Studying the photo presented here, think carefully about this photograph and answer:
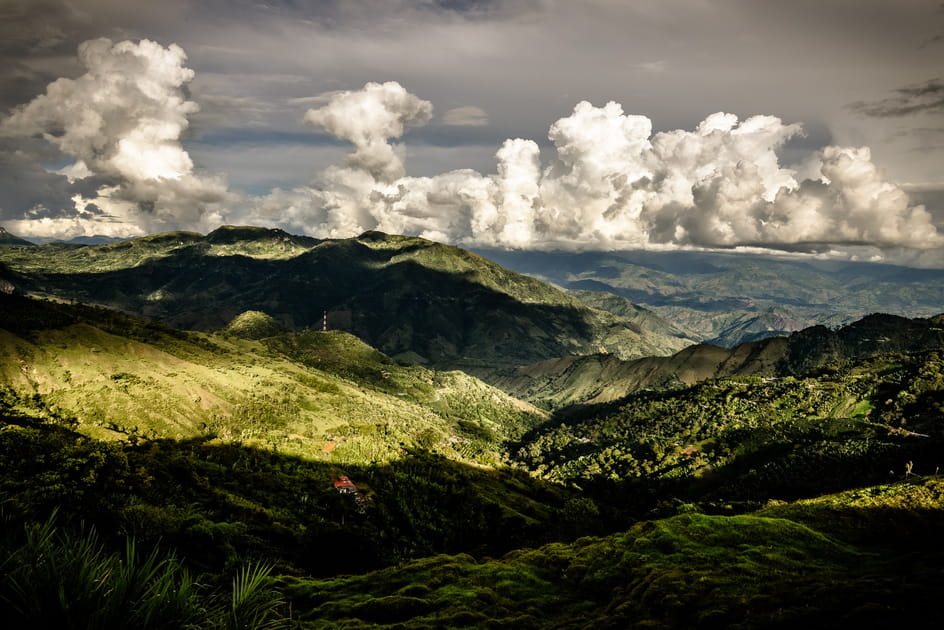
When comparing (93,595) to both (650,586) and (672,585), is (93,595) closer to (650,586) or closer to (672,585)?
(650,586)

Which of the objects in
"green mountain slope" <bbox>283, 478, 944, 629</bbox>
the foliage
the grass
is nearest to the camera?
the foliage


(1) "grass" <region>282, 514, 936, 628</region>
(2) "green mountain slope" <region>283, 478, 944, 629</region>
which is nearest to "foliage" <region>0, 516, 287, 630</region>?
(2) "green mountain slope" <region>283, 478, 944, 629</region>

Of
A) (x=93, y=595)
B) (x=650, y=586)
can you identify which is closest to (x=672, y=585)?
(x=650, y=586)

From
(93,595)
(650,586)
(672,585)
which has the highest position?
(93,595)

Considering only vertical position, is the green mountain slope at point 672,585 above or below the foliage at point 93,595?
below

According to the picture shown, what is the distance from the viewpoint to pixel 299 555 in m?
138

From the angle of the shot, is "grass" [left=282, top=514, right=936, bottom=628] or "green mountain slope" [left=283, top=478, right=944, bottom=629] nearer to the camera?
"green mountain slope" [left=283, top=478, right=944, bottom=629]

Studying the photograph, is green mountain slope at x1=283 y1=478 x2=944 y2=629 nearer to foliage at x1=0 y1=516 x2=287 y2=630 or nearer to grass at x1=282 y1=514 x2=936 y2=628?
grass at x1=282 y1=514 x2=936 y2=628

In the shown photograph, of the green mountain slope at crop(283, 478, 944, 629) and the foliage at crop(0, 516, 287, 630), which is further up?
the foliage at crop(0, 516, 287, 630)

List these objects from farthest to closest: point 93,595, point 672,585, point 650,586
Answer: point 650,586, point 672,585, point 93,595

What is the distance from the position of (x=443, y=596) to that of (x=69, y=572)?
7880 centimetres


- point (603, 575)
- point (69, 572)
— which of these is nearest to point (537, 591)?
point (603, 575)

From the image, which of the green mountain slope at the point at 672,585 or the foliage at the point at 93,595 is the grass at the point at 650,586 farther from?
the foliage at the point at 93,595

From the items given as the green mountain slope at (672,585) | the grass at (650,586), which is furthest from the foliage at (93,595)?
the grass at (650,586)
